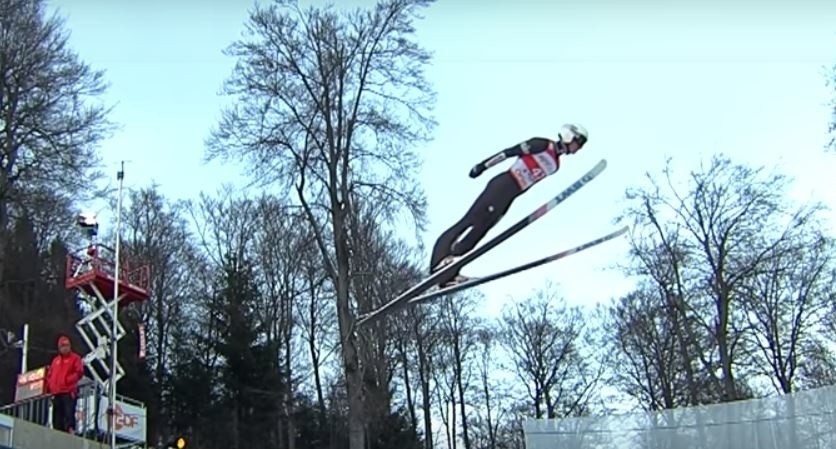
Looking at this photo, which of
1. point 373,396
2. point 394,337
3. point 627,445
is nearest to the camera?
point 627,445

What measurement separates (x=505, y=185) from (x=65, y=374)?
24.3 feet

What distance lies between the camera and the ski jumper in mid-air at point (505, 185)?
26.6 ft

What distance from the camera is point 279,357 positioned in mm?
30766

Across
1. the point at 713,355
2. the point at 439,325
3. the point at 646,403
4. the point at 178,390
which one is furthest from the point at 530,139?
the point at 646,403

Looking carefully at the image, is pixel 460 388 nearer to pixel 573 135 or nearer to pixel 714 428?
pixel 714 428

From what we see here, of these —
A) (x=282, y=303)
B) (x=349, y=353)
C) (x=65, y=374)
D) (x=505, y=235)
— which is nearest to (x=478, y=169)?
(x=505, y=235)

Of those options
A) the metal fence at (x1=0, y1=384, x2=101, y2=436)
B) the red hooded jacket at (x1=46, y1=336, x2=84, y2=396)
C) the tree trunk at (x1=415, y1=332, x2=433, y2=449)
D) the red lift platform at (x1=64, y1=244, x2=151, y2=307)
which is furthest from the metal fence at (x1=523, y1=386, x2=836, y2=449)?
the tree trunk at (x1=415, y1=332, x2=433, y2=449)

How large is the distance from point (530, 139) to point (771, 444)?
30.6 ft

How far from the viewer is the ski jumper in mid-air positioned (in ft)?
26.6

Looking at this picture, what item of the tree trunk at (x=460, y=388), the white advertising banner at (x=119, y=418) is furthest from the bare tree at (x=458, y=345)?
the white advertising banner at (x=119, y=418)

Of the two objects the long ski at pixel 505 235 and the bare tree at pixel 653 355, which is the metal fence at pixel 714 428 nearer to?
the long ski at pixel 505 235

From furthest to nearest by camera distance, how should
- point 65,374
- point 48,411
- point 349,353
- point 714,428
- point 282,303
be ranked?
point 282,303, point 349,353, point 714,428, point 48,411, point 65,374

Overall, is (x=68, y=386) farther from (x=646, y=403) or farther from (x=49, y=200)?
(x=646, y=403)

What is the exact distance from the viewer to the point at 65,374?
1168 cm
